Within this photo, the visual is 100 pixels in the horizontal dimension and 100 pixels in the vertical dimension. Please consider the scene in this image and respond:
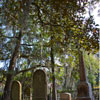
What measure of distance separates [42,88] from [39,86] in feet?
0.40

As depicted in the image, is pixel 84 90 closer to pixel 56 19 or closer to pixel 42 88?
pixel 42 88

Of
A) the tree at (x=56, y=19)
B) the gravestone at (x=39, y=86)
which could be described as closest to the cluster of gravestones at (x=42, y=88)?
the gravestone at (x=39, y=86)

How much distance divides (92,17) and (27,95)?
7932 mm

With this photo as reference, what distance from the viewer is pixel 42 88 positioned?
4.37 m

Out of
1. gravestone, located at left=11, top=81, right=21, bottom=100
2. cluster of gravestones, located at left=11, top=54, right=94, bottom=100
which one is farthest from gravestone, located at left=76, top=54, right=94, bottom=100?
gravestone, located at left=11, top=81, right=21, bottom=100

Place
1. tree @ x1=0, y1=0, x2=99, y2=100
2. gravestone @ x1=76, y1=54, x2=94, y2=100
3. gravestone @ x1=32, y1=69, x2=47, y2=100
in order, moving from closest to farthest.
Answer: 1. tree @ x1=0, y1=0, x2=99, y2=100
2. gravestone @ x1=32, y1=69, x2=47, y2=100
3. gravestone @ x1=76, y1=54, x2=94, y2=100

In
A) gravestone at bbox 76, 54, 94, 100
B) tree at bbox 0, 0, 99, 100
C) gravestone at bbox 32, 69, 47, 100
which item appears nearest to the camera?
tree at bbox 0, 0, 99, 100

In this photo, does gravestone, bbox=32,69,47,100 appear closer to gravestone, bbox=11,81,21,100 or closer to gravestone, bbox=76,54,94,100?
gravestone, bbox=11,81,21,100

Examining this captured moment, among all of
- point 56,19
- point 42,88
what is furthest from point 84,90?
point 56,19

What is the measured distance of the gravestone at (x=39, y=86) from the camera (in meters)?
4.32

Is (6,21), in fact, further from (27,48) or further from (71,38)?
(27,48)

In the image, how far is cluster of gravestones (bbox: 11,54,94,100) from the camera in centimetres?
436

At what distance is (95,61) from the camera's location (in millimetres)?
14766

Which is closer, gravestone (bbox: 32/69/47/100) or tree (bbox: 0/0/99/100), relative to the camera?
tree (bbox: 0/0/99/100)
